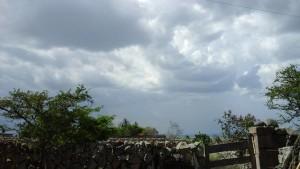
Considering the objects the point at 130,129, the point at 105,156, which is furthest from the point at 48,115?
Result: the point at 130,129

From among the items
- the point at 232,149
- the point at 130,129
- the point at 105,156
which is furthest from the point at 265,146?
the point at 130,129


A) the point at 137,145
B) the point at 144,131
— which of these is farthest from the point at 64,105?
the point at 144,131

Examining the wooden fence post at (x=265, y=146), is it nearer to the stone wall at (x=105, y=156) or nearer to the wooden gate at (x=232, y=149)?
the wooden gate at (x=232, y=149)

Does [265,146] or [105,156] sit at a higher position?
[265,146]

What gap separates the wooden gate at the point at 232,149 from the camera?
17.6m

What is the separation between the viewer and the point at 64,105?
56.3 feet

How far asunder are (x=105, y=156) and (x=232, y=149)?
169 inches

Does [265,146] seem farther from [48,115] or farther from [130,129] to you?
[130,129]

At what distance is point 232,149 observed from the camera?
17953 mm

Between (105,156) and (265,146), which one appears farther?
(105,156)

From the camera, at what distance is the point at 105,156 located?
60.4ft

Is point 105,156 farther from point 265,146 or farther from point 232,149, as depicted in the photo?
point 265,146

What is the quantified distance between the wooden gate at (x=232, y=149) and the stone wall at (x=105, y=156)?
13.7 inches

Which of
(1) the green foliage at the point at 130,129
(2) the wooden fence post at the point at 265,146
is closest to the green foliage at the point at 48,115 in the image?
(2) the wooden fence post at the point at 265,146
